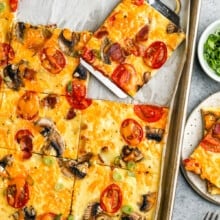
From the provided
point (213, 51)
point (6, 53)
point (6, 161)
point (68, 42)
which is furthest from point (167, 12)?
point (6, 161)

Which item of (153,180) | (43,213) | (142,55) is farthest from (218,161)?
(43,213)

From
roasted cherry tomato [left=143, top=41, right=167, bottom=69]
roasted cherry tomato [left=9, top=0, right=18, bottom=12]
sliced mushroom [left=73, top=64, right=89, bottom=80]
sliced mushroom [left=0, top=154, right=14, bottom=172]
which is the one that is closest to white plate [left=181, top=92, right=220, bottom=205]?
roasted cherry tomato [left=143, top=41, right=167, bottom=69]

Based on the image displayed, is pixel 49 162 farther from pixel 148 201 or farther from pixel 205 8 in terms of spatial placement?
pixel 205 8

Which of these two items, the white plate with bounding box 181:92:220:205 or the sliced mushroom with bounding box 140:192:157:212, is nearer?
the sliced mushroom with bounding box 140:192:157:212

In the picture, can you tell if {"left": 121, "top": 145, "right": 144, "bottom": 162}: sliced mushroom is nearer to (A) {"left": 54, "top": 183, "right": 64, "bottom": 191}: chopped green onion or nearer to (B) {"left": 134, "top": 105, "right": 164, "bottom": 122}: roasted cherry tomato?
(B) {"left": 134, "top": 105, "right": 164, "bottom": 122}: roasted cherry tomato

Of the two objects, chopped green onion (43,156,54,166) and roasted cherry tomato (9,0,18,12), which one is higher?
roasted cherry tomato (9,0,18,12)

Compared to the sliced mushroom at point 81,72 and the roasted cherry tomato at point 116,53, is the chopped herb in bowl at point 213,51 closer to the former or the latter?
the roasted cherry tomato at point 116,53
